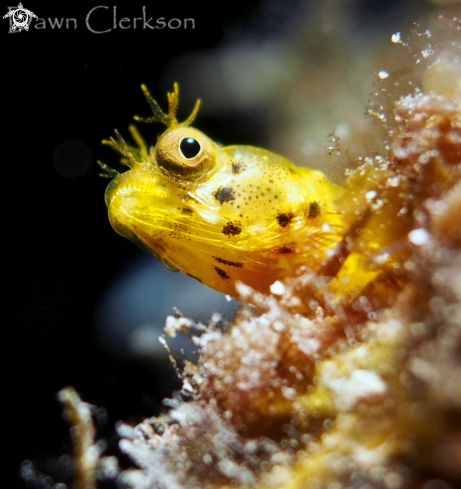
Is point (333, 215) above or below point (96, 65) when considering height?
below

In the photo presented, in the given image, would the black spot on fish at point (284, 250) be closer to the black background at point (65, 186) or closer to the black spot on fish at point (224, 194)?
the black spot on fish at point (224, 194)

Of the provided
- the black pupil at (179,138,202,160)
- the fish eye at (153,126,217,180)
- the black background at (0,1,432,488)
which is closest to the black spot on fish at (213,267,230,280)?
the fish eye at (153,126,217,180)

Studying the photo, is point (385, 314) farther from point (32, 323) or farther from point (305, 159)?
point (32, 323)

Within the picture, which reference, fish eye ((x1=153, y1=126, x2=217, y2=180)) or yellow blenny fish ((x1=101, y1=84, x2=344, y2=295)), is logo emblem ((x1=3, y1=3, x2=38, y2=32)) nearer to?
yellow blenny fish ((x1=101, y1=84, x2=344, y2=295))

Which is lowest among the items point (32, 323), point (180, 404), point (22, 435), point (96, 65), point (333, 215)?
point (22, 435)

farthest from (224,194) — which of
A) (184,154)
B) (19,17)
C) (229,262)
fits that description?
(19,17)

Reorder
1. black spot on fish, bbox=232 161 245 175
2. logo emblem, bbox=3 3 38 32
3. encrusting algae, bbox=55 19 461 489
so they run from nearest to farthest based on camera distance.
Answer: encrusting algae, bbox=55 19 461 489
black spot on fish, bbox=232 161 245 175
logo emblem, bbox=3 3 38 32

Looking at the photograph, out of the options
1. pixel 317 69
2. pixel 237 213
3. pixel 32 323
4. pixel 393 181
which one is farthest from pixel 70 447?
pixel 32 323

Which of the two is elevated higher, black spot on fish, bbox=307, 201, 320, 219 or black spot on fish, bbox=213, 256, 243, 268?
black spot on fish, bbox=307, 201, 320, 219
